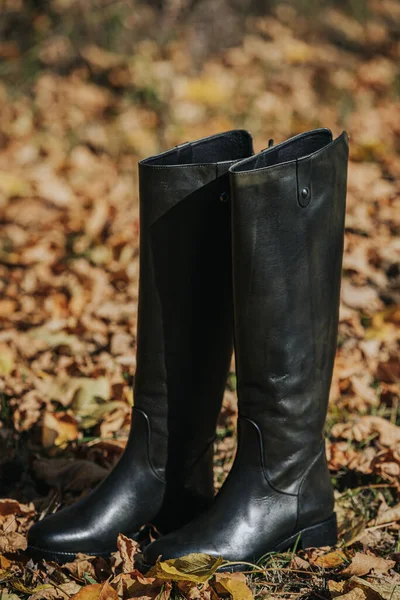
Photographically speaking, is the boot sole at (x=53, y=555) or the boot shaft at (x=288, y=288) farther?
the boot sole at (x=53, y=555)

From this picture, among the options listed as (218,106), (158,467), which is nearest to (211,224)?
(158,467)

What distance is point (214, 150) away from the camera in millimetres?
1741

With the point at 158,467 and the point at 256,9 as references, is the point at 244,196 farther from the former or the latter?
the point at 256,9

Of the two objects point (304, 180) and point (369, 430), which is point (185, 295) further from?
point (369, 430)

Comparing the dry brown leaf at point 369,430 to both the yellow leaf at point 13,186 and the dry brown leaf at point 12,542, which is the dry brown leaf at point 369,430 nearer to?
the dry brown leaf at point 12,542

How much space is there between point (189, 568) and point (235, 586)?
3.8 inches

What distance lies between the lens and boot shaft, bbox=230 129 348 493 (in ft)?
4.89

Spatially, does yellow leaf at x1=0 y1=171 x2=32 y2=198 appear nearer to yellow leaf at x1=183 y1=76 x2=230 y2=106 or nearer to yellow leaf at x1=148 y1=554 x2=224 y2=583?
yellow leaf at x1=183 y1=76 x2=230 y2=106

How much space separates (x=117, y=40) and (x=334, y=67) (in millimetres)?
1539

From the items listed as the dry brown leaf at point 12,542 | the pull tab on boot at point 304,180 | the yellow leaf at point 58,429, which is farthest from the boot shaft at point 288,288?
the yellow leaf at point 58,429

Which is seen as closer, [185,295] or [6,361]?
[185,295]

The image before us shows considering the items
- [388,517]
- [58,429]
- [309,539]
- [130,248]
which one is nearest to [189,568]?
[309,539]

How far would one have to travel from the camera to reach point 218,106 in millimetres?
4672

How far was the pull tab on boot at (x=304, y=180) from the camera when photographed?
1.48 meters
